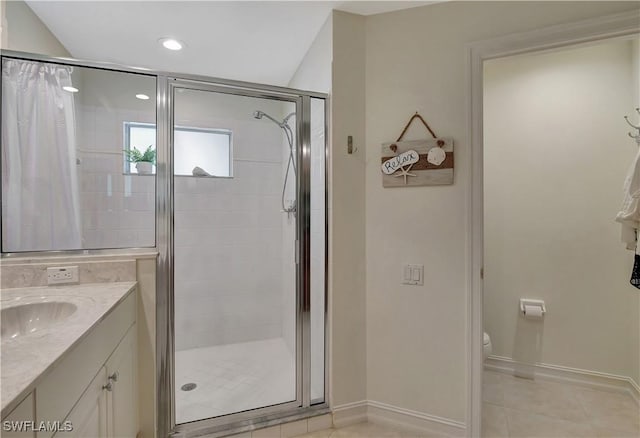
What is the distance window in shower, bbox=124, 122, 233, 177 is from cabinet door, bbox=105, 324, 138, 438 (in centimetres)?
93

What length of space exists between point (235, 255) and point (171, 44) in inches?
65.9

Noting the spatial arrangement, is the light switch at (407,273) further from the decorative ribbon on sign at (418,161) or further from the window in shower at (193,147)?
the window in shower at (193,147)

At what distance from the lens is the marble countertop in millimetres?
657

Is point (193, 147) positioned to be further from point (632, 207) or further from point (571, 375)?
point (571, 375)

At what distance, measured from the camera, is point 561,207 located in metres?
2.36

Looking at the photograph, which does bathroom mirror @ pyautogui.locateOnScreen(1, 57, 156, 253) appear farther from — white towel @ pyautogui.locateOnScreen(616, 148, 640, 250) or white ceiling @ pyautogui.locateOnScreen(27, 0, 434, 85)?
white towel @ pyautogui.locateOnScreen(616, 148, 640, 250)

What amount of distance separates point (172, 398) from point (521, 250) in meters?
2.66

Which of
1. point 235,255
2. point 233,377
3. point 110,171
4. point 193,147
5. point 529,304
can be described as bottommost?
point 233,377

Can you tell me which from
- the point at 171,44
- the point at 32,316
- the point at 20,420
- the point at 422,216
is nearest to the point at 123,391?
the point at 32,316

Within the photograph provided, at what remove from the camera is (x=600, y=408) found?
6.75ft

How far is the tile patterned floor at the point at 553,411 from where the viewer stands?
1.85m

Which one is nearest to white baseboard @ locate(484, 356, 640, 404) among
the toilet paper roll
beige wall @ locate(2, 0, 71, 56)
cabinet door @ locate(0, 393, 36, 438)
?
the toilet paper roll

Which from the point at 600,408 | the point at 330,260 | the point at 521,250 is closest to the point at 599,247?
the point at 521,250

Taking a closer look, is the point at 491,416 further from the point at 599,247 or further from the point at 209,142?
the point at 209,142
